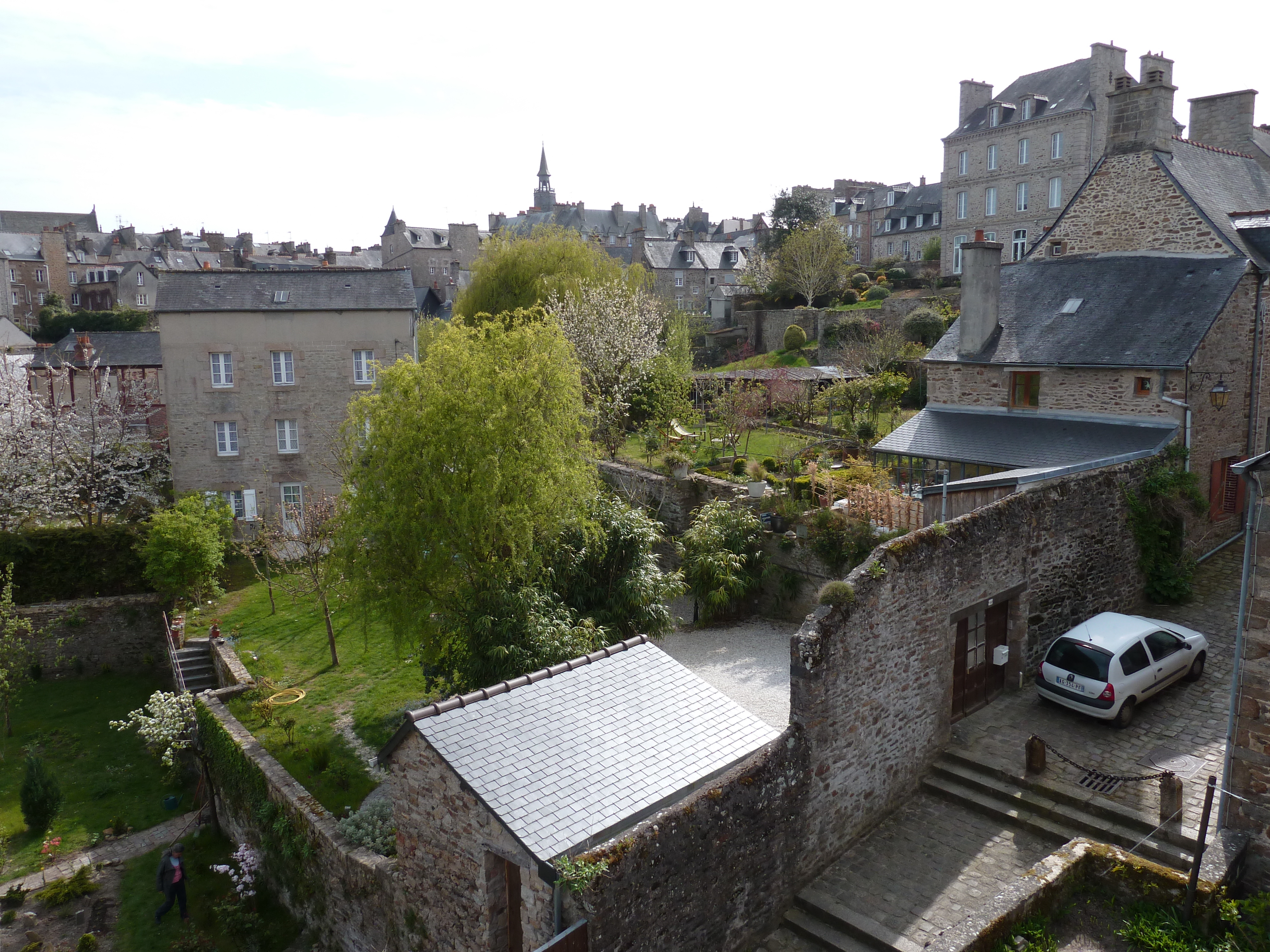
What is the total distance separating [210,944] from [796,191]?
5077 centimetres

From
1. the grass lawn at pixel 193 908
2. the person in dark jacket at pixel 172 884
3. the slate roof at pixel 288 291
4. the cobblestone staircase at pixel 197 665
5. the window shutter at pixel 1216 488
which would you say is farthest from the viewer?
the slate roof at pixel 288 291

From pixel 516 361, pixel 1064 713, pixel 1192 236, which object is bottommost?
pixel 1064 713

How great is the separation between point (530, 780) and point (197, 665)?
1469cm

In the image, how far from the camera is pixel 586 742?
28.4ft

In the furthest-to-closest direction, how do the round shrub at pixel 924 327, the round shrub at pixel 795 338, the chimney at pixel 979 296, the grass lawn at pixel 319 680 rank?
the round shrub at pixel 795 338
the round shrub at pixel 924 327
the chimney at pixel 979 296
the grass lawn at pixel 319 680

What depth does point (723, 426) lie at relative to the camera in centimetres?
2791

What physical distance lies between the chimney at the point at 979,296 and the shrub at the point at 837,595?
10980 millimetres

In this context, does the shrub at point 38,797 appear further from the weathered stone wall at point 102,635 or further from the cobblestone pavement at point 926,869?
the cobblestone pavement at point 926,869

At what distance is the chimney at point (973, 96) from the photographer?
45031 millimetres

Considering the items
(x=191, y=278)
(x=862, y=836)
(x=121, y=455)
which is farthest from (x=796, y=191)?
(x=862, y=836)

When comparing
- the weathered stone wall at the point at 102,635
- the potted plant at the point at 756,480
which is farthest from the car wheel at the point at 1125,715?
the weathered stone wall at the point at 102,635

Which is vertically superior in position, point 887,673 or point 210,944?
point 887,673

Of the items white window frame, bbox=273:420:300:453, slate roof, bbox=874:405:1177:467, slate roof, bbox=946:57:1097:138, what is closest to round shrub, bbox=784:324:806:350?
slate roof, bbox=946:57:1097:138

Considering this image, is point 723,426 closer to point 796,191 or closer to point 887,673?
point 887,673
